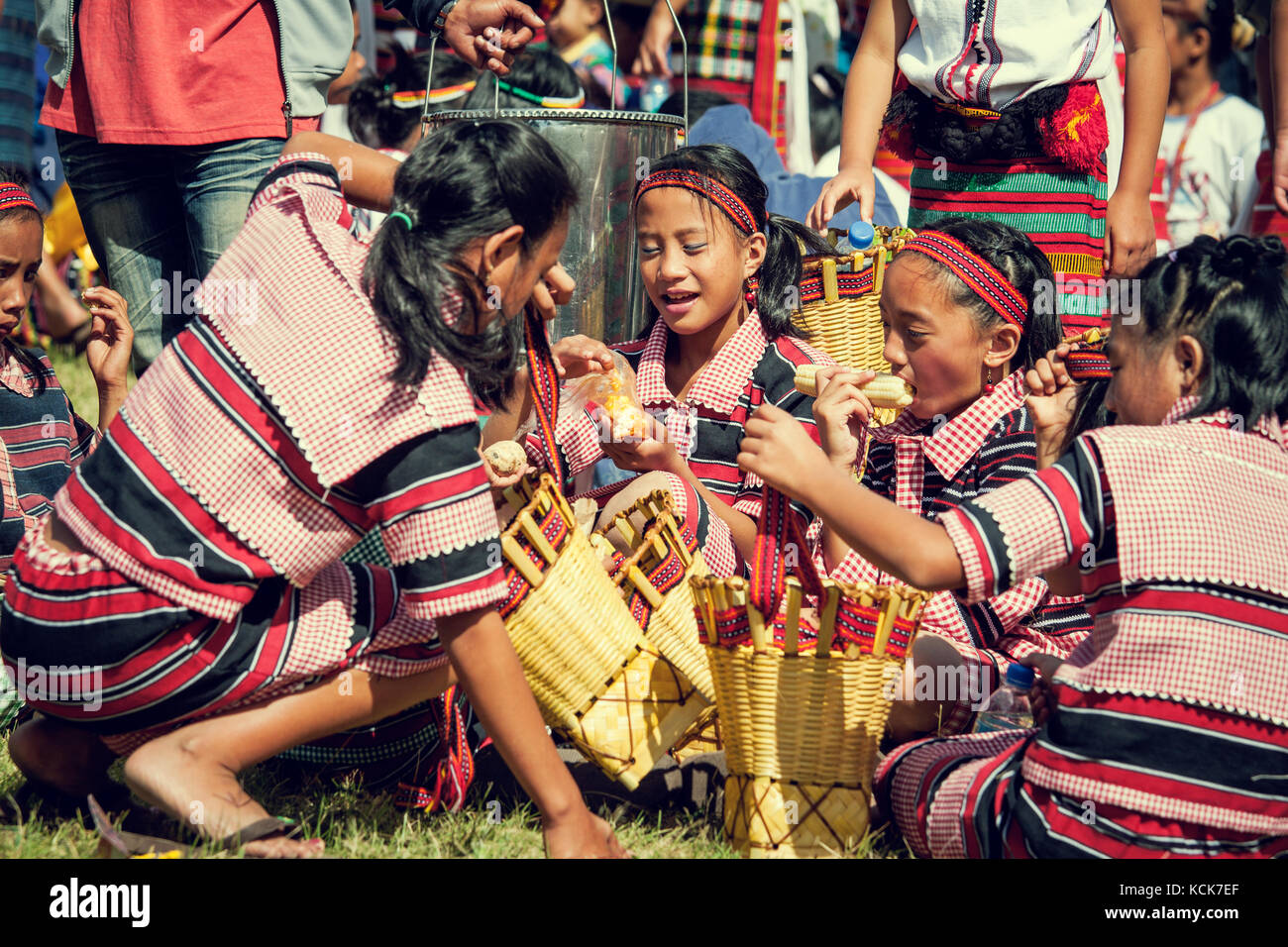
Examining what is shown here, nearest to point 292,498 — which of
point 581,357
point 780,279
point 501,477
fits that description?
point 501,477

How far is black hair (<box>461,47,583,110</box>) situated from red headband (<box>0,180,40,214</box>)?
7.38ft

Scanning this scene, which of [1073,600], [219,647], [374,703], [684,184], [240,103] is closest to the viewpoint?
[219,647]

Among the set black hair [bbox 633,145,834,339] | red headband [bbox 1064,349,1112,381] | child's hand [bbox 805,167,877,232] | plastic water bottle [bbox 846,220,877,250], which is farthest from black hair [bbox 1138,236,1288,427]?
black hair [bbox 633,145,834,339]

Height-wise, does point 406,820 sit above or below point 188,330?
below

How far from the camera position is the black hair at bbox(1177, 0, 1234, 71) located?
20.1 ft

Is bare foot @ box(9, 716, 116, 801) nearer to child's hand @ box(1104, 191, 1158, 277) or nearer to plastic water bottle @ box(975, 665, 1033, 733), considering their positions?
plastic water bottle @ box(975, 665, 1033, 733)

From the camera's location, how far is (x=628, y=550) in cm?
289

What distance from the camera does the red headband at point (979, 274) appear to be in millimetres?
2984

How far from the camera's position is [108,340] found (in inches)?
128

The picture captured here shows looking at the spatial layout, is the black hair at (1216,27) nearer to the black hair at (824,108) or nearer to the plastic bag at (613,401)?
the black hair at (824,108)

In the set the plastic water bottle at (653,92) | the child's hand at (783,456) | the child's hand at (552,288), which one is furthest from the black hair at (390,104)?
the child's hand at (783,456)

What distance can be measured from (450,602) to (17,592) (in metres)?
0.76
